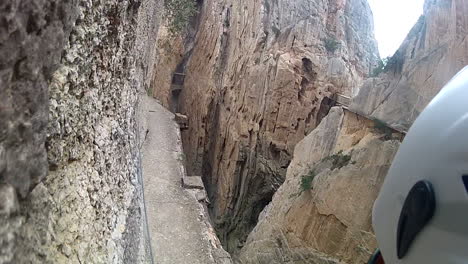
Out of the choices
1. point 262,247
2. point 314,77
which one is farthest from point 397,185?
point 314,77

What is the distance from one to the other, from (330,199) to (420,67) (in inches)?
134

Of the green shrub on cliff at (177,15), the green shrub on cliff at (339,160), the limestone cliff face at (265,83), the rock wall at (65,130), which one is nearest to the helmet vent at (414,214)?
the rock wall at (65,130)

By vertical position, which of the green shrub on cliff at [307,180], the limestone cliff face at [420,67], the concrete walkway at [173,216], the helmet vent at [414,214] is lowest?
the concrete walkway at [173,216]

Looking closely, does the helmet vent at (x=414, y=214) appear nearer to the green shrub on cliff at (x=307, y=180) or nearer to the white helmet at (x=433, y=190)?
the white helmet at (x=433, y=190)

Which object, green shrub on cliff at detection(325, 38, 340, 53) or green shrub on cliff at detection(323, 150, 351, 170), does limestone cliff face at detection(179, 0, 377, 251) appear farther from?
green shrub on cliff at detection(323, 150, 351, 170)

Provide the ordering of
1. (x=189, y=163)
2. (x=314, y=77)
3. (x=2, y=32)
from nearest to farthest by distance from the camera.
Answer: (x=2, y=32) → (x=314, y=77) → (x=189, y=163)

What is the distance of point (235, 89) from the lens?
1502cm

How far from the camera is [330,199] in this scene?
26.9 ft

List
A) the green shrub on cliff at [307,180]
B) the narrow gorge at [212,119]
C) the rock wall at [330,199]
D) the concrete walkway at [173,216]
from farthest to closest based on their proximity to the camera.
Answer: the green shrub on cliff at [307,180], the rock wall at [330,199], the concrete walkway at [173,216], the narrow gorge at [212,119]

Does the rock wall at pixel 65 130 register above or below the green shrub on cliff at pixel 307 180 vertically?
above

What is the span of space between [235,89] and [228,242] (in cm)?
591

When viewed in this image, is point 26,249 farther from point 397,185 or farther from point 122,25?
point 397,185

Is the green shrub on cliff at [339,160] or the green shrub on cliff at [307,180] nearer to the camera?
the green shrub on cliff at [339,160]

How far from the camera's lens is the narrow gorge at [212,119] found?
3.46ft
